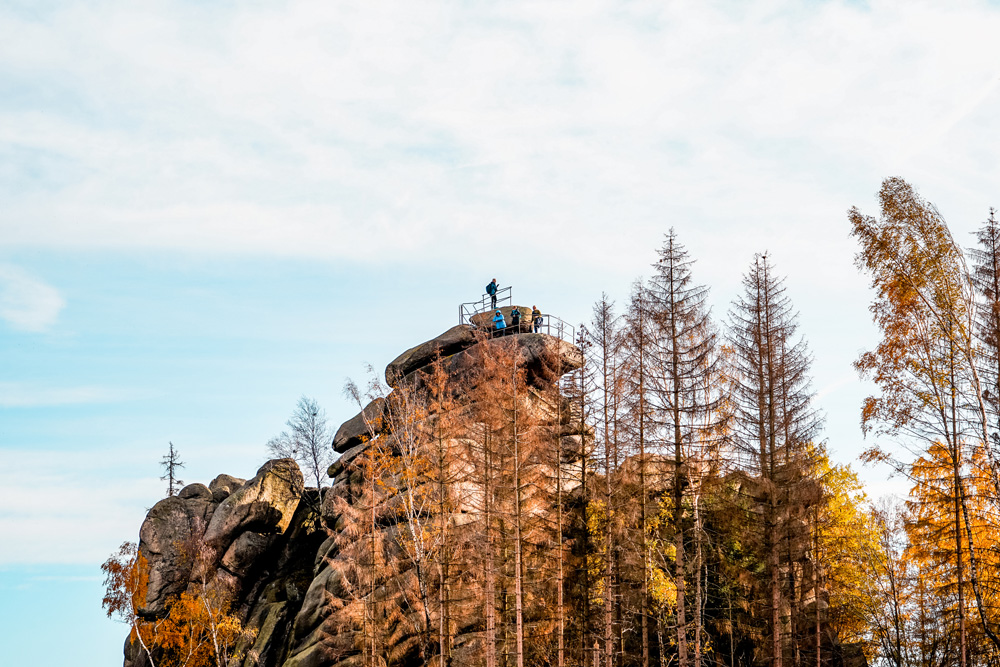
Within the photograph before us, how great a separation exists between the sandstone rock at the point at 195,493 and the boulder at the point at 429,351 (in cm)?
1353

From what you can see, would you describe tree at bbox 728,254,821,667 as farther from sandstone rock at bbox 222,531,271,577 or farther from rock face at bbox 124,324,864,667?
sandstone rock at bbox 222,531,271,577

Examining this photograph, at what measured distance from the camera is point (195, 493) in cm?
5356

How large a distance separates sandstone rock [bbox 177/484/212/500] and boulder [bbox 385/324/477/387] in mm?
13529

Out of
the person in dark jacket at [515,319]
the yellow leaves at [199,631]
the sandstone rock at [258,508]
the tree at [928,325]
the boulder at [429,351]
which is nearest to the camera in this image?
the tree at [928,325]

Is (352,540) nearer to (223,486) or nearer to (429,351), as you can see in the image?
(429,351)

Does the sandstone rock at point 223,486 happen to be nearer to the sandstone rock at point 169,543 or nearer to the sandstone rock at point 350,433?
the sandstone rock at point 169,543

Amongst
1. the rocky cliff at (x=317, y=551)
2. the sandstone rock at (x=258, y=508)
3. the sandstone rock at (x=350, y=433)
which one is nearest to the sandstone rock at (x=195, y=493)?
the rocky cliff at (x=317, y=551)

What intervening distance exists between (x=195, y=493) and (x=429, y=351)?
55.9 feet

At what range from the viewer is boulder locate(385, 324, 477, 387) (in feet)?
156

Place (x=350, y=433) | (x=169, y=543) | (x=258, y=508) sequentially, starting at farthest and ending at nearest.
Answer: (x=169, y=543), (x=350, y=433), (x=258, y=508)

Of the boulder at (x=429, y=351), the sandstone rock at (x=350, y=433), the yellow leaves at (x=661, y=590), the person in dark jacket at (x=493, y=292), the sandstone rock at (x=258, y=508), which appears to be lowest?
the yellow leaves at (x=661, y=590)

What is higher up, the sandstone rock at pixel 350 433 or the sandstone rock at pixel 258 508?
the sandstone rock at pixel 350 433

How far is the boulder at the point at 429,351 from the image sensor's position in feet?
156

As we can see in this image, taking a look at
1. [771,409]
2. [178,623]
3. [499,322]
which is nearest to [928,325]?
[771,409]
